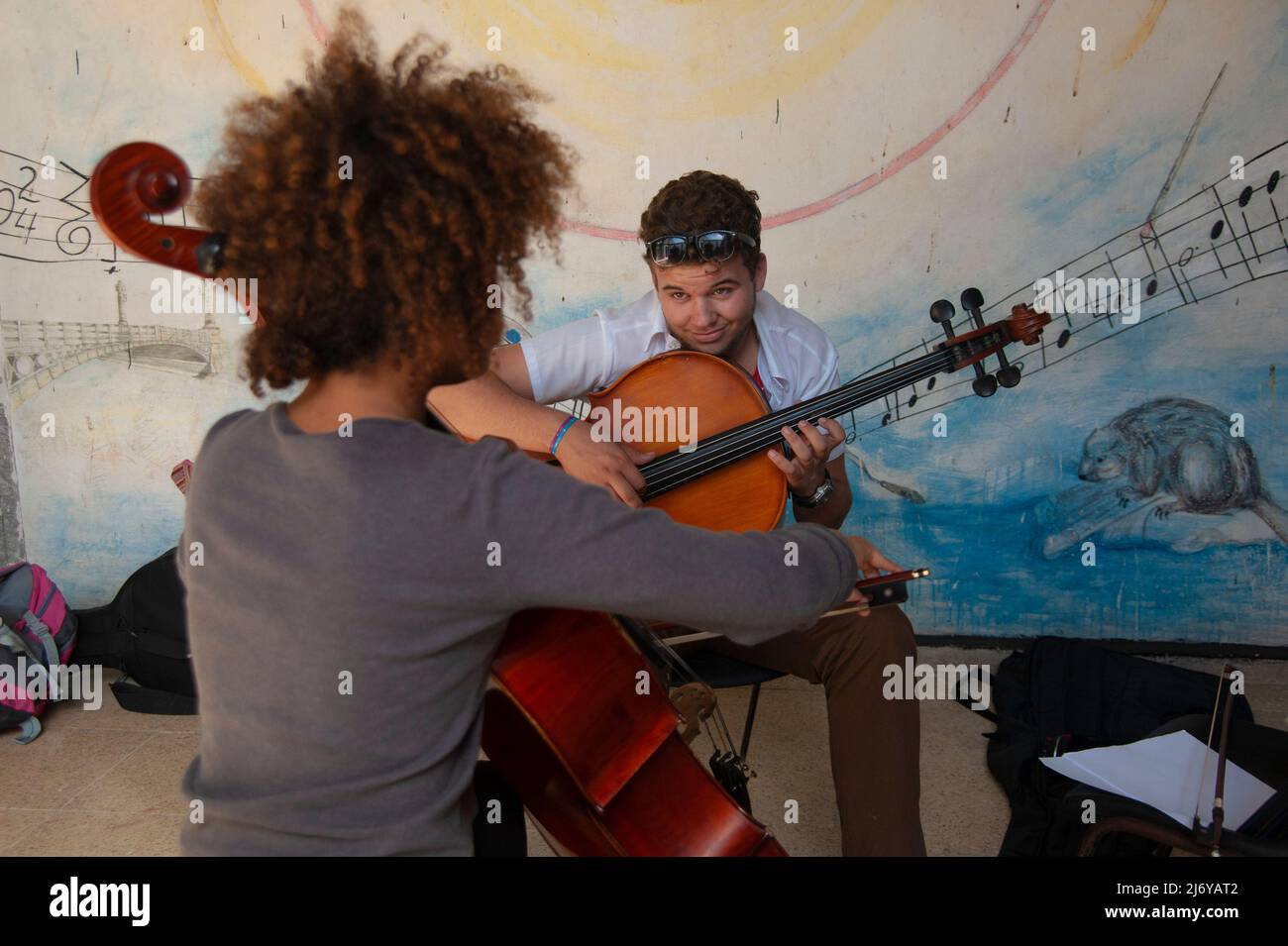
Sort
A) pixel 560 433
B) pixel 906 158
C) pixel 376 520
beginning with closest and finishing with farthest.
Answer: pixel 376 520, pixel 560 433, pixel 906 158

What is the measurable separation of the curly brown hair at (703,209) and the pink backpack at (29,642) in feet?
7.58

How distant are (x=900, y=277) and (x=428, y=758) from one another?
8.60 feet

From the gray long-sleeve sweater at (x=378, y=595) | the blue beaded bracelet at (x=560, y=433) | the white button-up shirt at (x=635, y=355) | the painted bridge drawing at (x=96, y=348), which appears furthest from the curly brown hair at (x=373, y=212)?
the painted bridge drawing at (x=96, y=348)

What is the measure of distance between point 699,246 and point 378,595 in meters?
1.37

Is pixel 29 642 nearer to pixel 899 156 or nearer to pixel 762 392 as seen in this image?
pixel 762 392

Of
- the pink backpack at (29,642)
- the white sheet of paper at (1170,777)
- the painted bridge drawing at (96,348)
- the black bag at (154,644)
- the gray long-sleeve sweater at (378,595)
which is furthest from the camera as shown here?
the painted bridge drawing at (96,348)

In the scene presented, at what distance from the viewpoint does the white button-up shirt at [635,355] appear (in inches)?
94.4

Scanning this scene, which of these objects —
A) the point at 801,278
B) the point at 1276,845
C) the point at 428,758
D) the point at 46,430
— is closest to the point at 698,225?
the point at 801,278

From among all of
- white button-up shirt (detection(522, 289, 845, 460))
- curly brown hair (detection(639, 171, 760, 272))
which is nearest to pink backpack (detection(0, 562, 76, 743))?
white button-up shirt (detection(522, 289, 845, 460))

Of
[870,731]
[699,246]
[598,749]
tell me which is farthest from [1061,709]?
[598,749]

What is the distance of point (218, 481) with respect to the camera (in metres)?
1.15

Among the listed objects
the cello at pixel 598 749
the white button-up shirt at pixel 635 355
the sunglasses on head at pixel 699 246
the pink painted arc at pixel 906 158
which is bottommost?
the cello at pixel 598 749

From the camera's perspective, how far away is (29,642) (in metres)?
3.11

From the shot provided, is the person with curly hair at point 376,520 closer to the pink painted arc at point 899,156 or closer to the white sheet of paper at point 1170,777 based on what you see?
the white sheet of paper at point 1170,777
